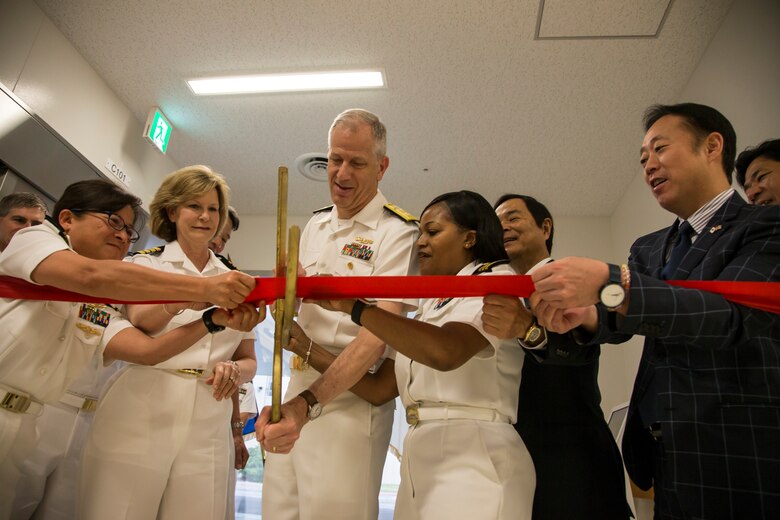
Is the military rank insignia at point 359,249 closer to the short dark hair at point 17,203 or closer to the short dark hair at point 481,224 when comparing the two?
the short dark hair at point 481,224

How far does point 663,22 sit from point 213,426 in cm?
335

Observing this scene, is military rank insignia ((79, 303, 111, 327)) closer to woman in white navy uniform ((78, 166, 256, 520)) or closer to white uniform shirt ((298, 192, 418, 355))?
woman in white navy uniform ((78, 166, 256, 520))

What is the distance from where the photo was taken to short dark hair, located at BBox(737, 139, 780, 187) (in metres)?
2.05

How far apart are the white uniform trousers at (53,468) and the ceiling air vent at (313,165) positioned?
10.1 feet

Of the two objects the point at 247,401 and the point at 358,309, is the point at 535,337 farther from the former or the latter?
the point at 247,401

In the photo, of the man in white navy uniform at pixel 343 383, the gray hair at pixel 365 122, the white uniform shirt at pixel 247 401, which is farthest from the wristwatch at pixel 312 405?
the white uniform shirt at pixel 247 401

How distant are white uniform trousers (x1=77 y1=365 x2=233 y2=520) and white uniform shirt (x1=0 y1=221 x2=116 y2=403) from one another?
0.17 meters

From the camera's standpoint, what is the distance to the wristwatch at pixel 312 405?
1.54 metres

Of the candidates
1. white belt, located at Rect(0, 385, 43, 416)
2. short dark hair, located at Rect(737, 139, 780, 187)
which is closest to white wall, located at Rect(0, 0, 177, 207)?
white belt, located at Rect(0, 385, 43, 416)

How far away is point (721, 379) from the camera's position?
1336 mm

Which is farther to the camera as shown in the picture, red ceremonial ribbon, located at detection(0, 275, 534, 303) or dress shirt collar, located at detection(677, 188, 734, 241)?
dress shirt collar, located at detection(677, 188, 734, 241)

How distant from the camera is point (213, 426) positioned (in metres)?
1.89

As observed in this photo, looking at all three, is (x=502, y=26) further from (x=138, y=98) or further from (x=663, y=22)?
(x=138, y=98)

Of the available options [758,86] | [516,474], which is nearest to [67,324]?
[516,474]
